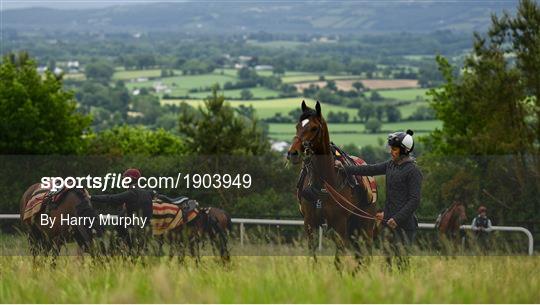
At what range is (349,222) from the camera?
1127cm

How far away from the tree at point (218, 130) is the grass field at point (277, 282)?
2644 inches

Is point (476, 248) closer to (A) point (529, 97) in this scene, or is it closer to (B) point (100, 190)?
(B) point (100, 190)

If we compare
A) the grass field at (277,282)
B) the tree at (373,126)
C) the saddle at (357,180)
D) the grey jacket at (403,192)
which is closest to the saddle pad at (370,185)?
the saddle at (357,180)

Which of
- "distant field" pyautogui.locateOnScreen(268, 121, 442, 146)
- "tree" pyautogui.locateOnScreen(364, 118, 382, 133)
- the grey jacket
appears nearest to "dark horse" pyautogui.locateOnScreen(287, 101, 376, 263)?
the grey jacket

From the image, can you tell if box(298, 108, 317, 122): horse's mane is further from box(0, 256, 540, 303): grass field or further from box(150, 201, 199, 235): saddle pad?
box(150, 201, 199, 235): saddle pad

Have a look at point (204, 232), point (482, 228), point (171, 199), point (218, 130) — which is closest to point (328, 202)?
point (204, 232)

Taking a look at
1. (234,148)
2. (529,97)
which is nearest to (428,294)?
(529,97)

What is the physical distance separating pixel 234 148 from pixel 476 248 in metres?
68.1

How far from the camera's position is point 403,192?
10930 millimetres

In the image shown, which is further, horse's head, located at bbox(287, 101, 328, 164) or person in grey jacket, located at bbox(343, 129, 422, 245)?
person in grey jacket, located at bbox(343, 129, 422, 245)

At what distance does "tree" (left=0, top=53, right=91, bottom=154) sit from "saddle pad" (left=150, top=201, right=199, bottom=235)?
64.9 m

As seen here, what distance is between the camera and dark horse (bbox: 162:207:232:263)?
11406 millimetres

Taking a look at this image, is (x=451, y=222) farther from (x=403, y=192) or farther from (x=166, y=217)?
(x=166, y=217)

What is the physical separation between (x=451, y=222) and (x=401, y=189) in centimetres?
156
